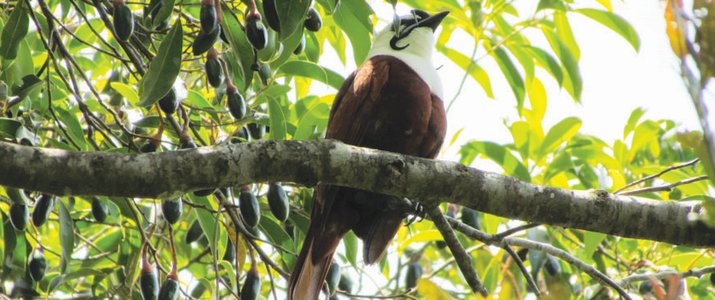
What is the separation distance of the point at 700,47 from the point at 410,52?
280 centimetres

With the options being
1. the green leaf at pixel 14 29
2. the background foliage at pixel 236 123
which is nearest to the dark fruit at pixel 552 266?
the background foliage at pixel 236 123

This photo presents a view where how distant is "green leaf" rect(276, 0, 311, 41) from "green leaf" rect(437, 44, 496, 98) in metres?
1.53

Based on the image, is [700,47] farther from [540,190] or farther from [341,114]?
[341,114]

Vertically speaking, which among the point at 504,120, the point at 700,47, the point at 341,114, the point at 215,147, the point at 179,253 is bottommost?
the point at 179,253

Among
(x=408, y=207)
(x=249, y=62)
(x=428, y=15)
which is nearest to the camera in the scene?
(x=249, y=62)

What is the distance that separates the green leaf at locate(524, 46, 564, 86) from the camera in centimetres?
328

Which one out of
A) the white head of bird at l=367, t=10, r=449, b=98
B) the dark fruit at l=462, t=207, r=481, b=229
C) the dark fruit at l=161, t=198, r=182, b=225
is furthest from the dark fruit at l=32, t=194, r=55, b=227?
the white head of bird at l=367, t=10, r=449, b=98

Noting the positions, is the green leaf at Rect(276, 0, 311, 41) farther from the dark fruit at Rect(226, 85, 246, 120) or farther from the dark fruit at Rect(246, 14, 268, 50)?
the dark fruit at Rect(226, 85, 246, 120)

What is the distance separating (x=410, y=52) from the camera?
3539mm

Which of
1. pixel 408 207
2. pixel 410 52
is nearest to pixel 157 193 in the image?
pixel 408 207

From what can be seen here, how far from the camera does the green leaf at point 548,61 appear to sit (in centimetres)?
328

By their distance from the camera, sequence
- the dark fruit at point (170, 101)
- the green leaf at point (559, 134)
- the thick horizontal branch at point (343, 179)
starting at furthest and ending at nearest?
the green leaf at point (559, 134), the dark fruit at point (170, 101), the thick horizontal branch at point (343, 179)

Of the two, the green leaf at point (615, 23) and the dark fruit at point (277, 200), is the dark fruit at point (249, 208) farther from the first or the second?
the green leaf at point (615, 23)

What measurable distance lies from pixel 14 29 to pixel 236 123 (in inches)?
25.2
